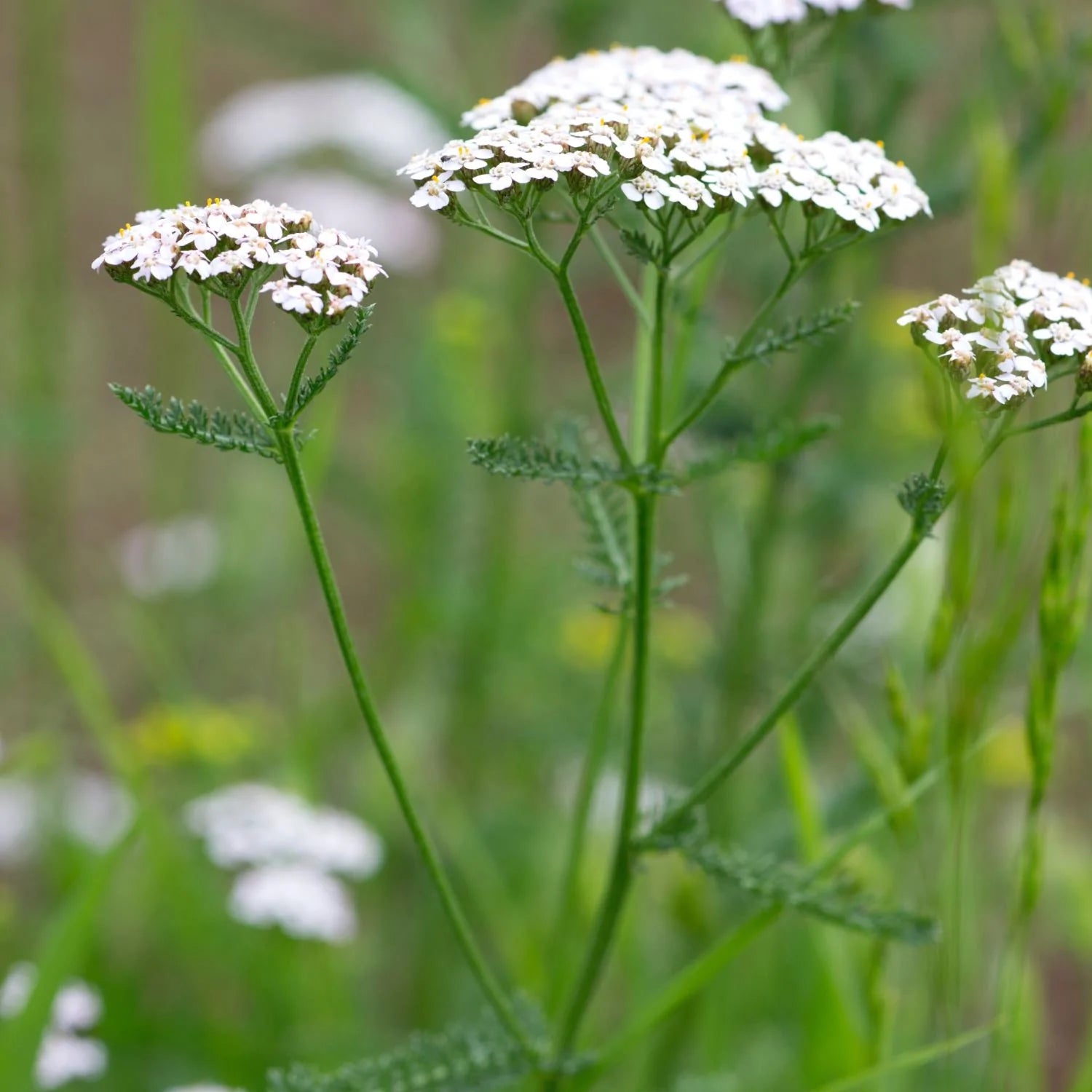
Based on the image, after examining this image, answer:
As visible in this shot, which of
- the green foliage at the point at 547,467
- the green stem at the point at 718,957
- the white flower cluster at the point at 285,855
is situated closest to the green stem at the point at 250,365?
the green foliage at the point at 547,467

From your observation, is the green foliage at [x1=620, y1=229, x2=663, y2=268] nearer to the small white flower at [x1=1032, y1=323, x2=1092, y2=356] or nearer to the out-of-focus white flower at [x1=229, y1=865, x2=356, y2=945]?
the small white flower at [x1=1032, y1=323, x2=1092, y2=356]

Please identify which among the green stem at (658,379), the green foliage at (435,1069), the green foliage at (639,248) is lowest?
the green foliage at (435,1069)

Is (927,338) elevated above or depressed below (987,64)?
below

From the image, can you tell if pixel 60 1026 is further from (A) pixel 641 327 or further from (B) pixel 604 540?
(A) pixel 641 327

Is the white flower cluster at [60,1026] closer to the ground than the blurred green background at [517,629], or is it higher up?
closer to the ground

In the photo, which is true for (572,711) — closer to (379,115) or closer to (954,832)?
(954,832)

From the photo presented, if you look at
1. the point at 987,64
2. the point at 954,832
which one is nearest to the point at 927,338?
the point at 954,832

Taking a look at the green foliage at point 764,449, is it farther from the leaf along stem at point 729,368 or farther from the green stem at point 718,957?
the green stem at point 718,957
